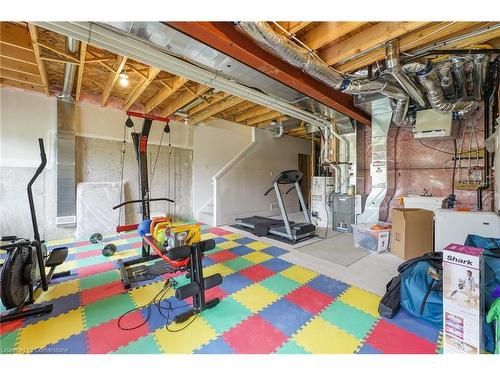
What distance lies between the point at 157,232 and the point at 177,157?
3.58 metres

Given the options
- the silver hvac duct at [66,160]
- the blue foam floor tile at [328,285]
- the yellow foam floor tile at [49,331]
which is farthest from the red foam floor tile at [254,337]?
the silver hvac duct at [66,160]

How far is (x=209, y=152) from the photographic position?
21.1ft

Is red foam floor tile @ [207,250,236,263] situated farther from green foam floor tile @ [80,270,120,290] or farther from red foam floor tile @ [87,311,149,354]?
red foam floor tile @ [87,311,149,354]

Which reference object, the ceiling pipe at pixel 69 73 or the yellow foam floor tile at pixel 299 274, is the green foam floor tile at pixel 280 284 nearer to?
the yellow foam floor tile at pixel 299 274

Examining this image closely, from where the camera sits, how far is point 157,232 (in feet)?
8.72

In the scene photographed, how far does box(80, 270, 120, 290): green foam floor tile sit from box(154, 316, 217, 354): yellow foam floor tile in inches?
50.6

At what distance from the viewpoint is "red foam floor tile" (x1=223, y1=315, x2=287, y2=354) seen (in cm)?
A: 157

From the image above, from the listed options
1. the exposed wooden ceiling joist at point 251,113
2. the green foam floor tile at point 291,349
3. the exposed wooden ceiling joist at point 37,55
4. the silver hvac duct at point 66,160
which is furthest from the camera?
the exposed wooden ceiling joist at point 251,113

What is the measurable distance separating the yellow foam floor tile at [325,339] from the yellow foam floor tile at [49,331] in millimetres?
1811

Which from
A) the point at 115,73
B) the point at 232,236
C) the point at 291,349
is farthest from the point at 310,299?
the point at 115,73

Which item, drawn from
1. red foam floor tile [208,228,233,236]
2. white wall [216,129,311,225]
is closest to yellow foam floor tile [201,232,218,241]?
red foam floor tile [208,228,233,236]

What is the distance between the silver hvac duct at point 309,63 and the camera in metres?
1.94

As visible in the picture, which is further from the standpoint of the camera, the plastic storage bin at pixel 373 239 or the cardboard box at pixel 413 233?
the plastic storage bin at pixel 373 239

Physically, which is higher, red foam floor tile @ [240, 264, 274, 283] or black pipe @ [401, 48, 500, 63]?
black pipe @ [401, 48, 500, 63]
